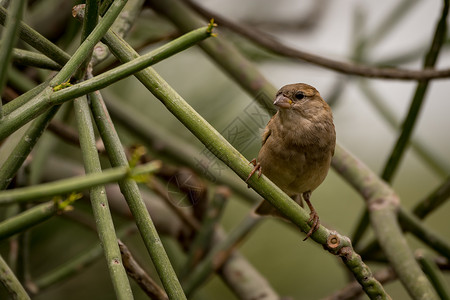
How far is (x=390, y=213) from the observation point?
1.39 m

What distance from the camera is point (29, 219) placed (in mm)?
657

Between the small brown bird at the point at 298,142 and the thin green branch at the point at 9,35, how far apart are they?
36.1 inches

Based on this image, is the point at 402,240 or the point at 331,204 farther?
the point at 331,204

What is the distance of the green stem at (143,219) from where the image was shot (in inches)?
33.0

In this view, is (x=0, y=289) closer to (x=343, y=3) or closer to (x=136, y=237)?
(x=136, y=237)

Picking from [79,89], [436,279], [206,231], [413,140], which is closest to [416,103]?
[436,279]

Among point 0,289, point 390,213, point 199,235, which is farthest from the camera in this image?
point 199,235

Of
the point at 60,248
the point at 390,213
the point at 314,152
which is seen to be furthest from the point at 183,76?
the point at 390,213

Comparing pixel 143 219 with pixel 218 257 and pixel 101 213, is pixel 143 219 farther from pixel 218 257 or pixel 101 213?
pixel 218 257

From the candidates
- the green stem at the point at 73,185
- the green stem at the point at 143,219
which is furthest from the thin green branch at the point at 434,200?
the green stem at the point at 73,185

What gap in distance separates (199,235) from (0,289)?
1.95 ft

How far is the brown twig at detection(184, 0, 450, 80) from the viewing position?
5.02 feet

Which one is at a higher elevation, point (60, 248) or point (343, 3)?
point (343, 3)

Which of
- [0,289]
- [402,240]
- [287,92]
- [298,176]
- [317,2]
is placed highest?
[317,2]
